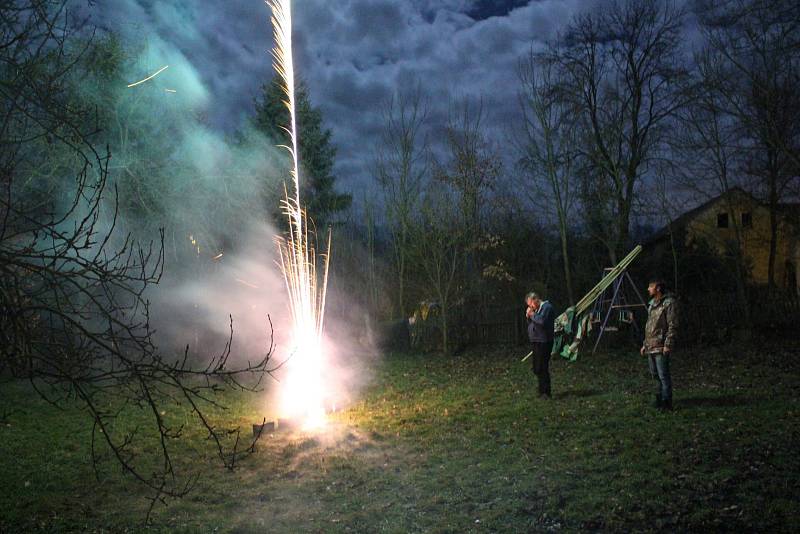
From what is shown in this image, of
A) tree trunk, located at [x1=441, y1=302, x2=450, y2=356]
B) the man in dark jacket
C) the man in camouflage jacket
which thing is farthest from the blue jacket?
tree trunk, located at [x1=441, y1=302, x2=450, y2=356]

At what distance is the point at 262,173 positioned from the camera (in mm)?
20344

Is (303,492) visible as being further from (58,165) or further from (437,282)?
(437,282)

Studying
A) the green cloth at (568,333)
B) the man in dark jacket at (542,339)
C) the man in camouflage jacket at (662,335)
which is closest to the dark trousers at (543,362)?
the man in dark jacket at (542,339)

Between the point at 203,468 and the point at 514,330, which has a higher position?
the point at 514,330

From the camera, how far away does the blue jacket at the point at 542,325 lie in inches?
416

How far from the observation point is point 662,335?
8.80m

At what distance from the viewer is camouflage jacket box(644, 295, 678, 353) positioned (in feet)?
28.4

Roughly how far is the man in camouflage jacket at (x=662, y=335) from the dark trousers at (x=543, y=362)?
1.87m

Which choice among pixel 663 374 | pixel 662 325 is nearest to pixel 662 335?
pixel 662 325

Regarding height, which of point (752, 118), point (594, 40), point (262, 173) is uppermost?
point (594, 40)

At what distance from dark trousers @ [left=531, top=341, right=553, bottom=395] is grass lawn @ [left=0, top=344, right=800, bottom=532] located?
1.63 ft

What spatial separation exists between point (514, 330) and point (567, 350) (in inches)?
269

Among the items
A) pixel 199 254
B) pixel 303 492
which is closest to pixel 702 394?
pixel 303 492

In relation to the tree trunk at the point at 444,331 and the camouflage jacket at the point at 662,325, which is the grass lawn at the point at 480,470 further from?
the tree trunk at the point at 444,331
